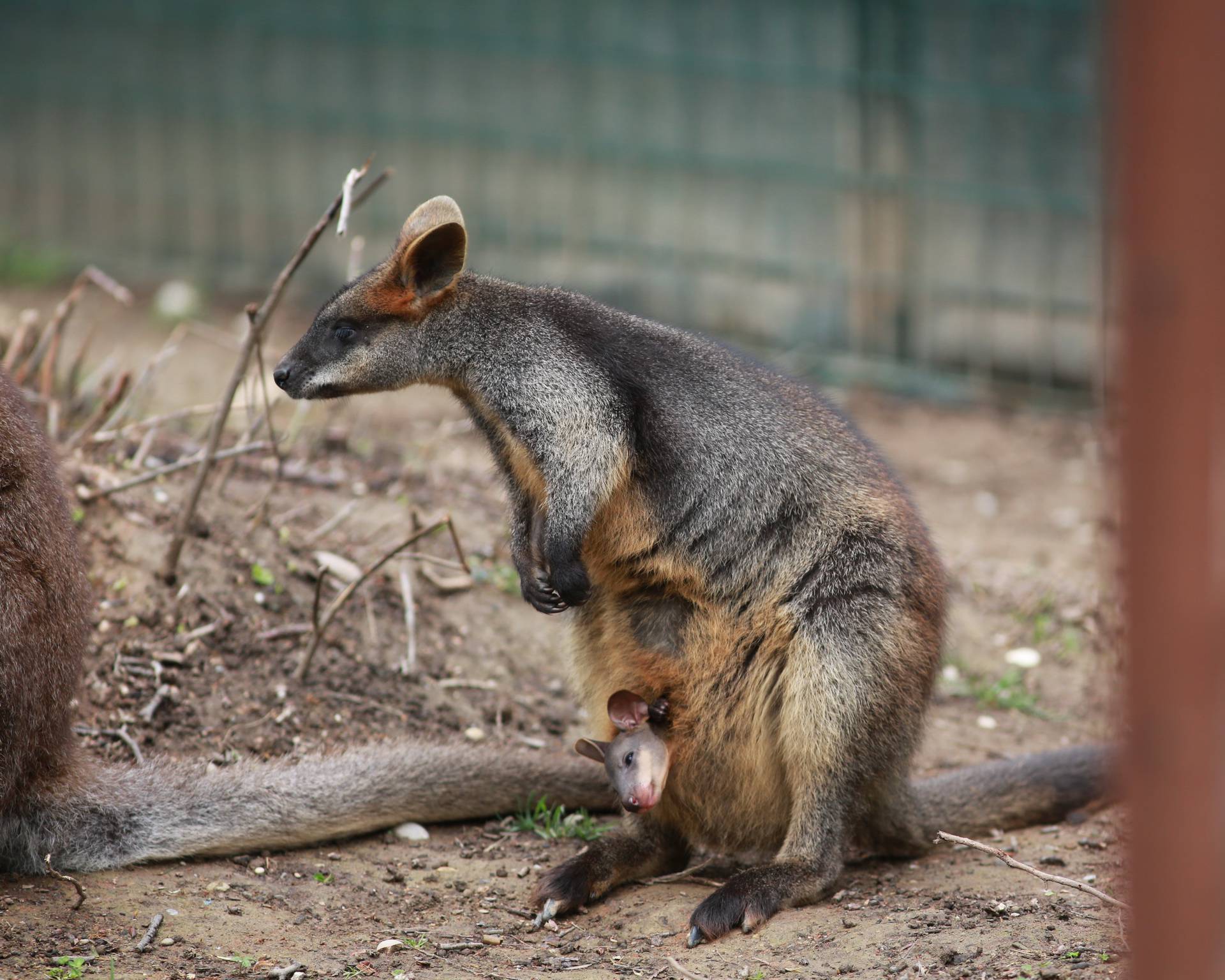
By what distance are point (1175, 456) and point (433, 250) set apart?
3234 millimetres

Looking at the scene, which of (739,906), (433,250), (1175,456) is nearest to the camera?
(1175,456)

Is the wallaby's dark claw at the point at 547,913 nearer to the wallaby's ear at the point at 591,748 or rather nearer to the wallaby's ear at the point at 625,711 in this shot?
the wallaby's ear at the point at 591,748

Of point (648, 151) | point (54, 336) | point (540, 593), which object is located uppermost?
point (648, 151)

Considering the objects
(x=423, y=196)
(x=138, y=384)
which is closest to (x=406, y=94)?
(x=423, y=196)

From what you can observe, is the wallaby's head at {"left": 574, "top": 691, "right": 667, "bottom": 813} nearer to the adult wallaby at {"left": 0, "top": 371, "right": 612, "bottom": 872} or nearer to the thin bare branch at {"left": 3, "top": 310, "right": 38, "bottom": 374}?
the adult wallaby at {"left": 0, "top": 371, "right": 612, "bottom": 872}

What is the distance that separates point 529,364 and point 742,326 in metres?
6.27

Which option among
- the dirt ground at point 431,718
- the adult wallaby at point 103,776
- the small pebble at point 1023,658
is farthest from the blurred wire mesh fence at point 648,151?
the adult wallaby at point 103,776

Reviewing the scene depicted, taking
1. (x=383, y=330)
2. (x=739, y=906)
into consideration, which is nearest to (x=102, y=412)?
(x=383, y=330)

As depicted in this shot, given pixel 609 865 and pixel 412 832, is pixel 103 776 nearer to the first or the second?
pixel 412 832

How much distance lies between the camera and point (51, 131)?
1102 cm

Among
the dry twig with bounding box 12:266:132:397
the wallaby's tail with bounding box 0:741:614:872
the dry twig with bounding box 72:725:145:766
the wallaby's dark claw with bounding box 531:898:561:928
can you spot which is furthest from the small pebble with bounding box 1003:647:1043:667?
the dry twig with bounding box 12:266:132:397

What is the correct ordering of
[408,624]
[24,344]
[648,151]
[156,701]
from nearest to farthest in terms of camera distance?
[156,701] < [408,624] < [24,344] < [648,151]

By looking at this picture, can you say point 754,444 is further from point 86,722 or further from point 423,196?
point 423,196

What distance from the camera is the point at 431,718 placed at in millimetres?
5273
